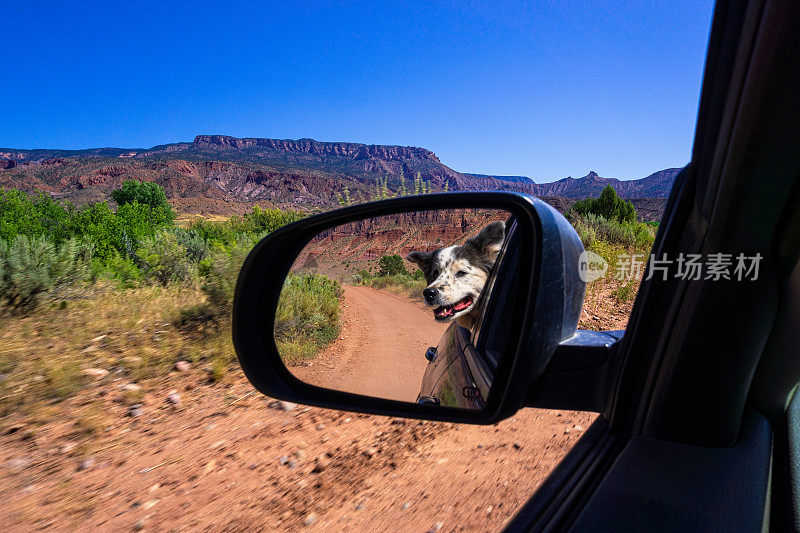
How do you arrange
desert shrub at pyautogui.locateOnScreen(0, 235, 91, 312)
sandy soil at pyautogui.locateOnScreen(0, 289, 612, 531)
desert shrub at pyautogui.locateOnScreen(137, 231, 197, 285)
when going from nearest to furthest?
sandy soil at pyautogui.locateOnScreen(0, 289, 612, 531)
desert shrub at pyautogui.locateOnScreen(0, 235, 91, 312)
desert shrub at pyautogui.locateOnScreen(137, 231, 197, 285)

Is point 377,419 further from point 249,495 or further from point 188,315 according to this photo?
point 188,315

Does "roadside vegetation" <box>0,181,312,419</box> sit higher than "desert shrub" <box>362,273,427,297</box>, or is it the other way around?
"desert shrub" <box>362,273,427,297</box>

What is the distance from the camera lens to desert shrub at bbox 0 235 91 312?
283 inches

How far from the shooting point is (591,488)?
1.08m

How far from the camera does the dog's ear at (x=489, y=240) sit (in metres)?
1.49

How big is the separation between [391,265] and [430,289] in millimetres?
362

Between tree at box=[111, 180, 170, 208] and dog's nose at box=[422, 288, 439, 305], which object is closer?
dog's nose at box=[422, 288, 439, 305]

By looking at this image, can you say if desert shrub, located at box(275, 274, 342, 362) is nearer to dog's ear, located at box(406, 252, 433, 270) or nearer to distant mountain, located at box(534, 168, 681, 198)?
distant mountain, located at box(534, 168, 681, 198)

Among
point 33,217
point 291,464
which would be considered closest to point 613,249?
Result: point 291,464

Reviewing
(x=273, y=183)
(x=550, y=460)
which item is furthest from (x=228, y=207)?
(x=550, y=460)

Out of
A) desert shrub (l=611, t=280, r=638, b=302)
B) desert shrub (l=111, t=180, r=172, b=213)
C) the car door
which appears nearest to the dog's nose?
the car door

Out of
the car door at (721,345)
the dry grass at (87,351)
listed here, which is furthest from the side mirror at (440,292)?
the dry grass at (87,351)

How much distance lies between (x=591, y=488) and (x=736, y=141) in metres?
0.90

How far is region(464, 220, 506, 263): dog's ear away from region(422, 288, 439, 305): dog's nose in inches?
8.6
